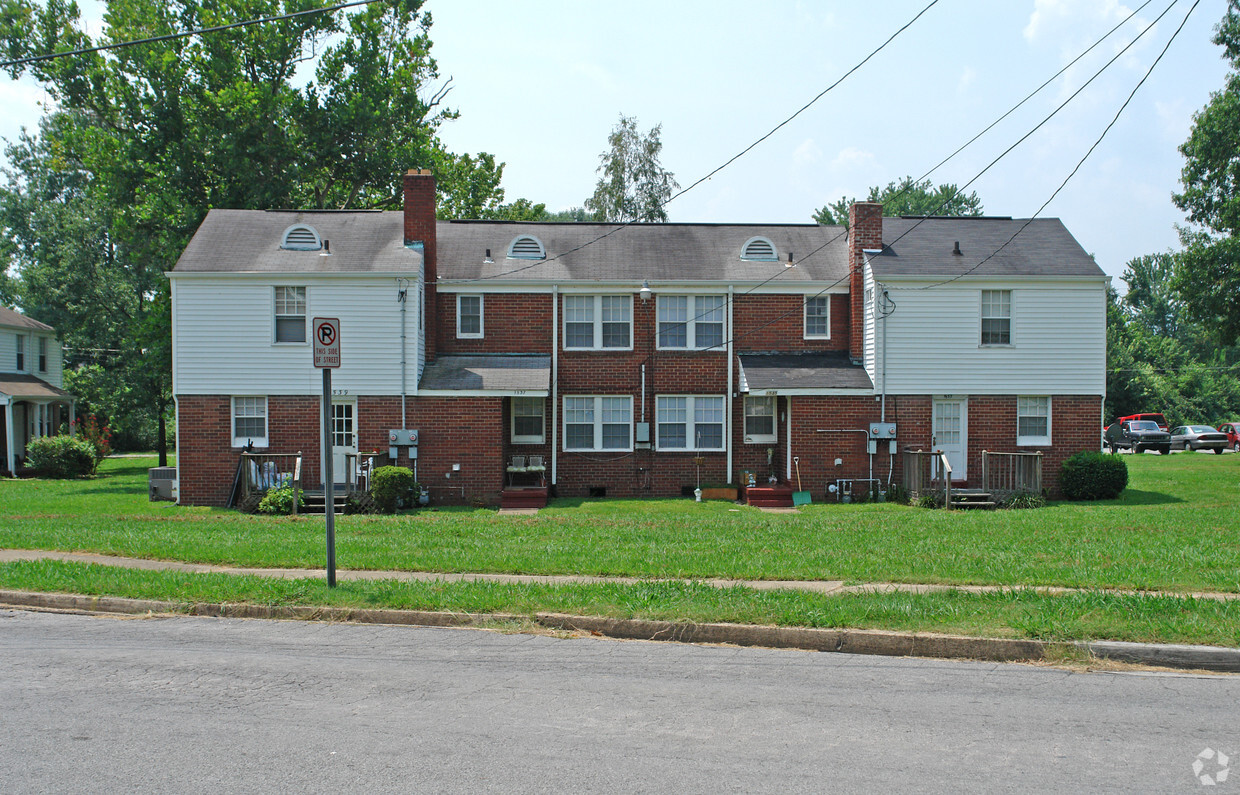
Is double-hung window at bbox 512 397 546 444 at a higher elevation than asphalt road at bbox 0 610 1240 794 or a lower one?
higher

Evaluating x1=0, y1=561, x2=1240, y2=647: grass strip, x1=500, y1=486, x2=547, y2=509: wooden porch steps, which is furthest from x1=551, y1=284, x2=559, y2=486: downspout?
x1=0, y1=561, x2=1240, y2=647: grass strip

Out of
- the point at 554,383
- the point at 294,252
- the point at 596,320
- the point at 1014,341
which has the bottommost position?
the point at 554,383

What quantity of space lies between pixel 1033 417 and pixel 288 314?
761 inches

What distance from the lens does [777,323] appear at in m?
24.9

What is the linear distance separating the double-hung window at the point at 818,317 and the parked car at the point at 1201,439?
31344mm

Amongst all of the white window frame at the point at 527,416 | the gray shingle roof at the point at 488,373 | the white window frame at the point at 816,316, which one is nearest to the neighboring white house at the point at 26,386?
the gray shingle roof at the point at 488,373

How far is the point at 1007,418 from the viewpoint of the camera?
23688 millimetres

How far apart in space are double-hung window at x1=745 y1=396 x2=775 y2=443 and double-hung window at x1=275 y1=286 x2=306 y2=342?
11735 mm

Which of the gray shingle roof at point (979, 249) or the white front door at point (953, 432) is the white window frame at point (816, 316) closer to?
the gray shingle roof at point (979, 249)

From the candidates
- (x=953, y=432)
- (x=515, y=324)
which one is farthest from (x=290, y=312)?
(x=953, y=432)

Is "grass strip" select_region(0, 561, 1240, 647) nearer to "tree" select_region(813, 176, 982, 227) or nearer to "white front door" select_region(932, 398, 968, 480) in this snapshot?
"white front door" select_region(932, 398, 968, 480)

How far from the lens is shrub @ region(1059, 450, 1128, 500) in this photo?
22.7 metres

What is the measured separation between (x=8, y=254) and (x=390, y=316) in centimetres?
4618

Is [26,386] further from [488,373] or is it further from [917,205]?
[917,205]
